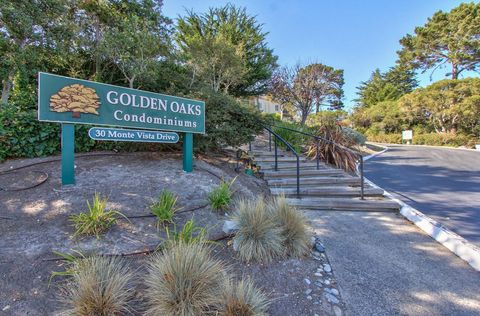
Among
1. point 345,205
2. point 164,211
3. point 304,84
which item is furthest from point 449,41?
point 164,211

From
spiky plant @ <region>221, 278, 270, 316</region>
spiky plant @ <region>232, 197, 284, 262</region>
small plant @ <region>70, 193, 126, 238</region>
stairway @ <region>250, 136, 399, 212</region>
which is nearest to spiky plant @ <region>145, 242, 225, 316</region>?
spiky plant @ <region>221, 278, 270, 316</region>

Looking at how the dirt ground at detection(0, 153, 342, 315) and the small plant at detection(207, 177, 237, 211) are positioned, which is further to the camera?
the small plant at detection(207, 177, 237, 211)

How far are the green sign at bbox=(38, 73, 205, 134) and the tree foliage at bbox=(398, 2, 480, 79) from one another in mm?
29858

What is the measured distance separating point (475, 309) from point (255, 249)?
6.18 ft

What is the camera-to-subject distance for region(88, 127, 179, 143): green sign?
3379 mm

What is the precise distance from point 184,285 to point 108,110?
286cm

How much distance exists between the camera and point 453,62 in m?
24.6

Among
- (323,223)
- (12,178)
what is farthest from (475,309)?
(12,178)

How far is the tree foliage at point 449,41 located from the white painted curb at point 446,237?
2805cm

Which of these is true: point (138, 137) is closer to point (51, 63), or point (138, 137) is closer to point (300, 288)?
point (300, 288)

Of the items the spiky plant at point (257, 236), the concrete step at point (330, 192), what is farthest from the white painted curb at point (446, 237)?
the spiky plant at point (257, 236)

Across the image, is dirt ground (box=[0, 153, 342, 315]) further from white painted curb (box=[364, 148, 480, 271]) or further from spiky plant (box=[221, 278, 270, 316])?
white painted curb (box=[364, 148, 480, 271])

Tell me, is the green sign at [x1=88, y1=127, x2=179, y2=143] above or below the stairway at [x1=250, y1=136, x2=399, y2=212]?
above

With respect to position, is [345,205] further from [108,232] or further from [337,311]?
[108,232]
